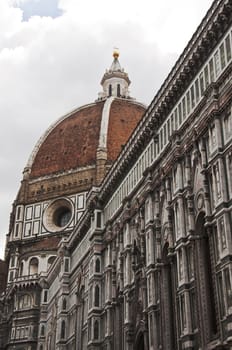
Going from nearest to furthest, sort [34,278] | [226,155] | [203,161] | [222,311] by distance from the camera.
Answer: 1. [222,311]
2. [226,155]
3. [203,161]
4. [34,278]

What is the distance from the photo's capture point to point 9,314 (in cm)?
5994

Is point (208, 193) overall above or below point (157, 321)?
above

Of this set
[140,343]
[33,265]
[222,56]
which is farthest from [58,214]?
[222,56]

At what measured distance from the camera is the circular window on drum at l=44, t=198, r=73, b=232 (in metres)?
64.1

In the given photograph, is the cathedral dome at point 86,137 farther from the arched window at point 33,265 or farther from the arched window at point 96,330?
the arched window at point 96,330

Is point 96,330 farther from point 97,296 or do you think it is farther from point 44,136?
point 44,136

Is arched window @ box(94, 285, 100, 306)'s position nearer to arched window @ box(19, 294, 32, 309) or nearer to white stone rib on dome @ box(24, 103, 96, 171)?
arched window @ box(19, 294, 32, 309)

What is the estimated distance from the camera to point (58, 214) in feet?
216

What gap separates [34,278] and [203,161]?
3759 centimetres

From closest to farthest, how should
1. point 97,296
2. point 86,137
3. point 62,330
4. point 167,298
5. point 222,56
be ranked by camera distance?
point 222,56
point 167,298
point 97,296
point 62,330
point 86,137

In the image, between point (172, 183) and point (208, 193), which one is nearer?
point (208, 193)

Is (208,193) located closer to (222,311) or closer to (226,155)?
(226,155)

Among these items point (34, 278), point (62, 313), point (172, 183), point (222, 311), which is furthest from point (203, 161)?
point (34, 278)

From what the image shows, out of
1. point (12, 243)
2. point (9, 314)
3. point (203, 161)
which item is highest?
point (12, 243)
